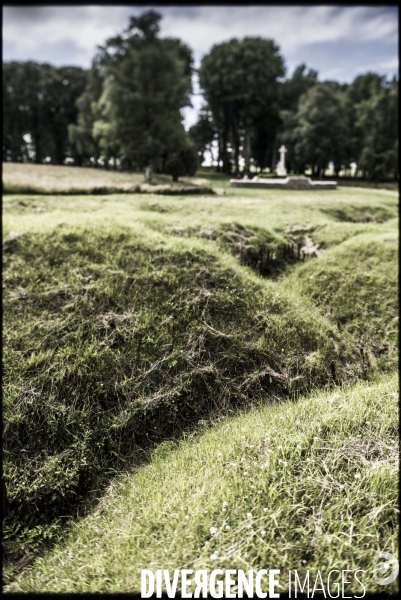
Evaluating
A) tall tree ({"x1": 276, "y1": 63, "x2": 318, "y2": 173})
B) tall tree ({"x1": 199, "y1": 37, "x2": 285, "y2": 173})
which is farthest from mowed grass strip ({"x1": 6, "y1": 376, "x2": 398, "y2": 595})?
tall tree ({"x1": 276, "y1": 63, "x2": 318, "y2": 173})

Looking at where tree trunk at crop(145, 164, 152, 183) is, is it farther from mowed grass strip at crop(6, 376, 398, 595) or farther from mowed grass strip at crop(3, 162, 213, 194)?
mowed grass strip at crop(6, 376, 398, 595)

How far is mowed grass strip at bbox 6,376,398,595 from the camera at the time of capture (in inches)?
69.6

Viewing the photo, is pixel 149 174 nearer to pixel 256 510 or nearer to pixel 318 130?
pixel 318 130

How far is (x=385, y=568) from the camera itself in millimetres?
1548

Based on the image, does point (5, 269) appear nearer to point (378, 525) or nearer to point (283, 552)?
point (283, 552)

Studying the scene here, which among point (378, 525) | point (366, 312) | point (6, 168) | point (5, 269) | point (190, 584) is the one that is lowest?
point (190, 584)

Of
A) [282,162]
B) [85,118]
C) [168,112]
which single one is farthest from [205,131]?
[168,112]

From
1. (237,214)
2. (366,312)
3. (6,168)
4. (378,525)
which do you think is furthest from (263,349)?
(6,168)

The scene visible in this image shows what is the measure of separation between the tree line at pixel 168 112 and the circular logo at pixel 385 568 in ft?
8.84

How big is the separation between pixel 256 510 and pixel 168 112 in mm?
15860

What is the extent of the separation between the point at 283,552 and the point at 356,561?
361mm

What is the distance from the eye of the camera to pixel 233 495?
2186 mm

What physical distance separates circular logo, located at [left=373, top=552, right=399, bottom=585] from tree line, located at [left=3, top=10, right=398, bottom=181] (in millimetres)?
2693

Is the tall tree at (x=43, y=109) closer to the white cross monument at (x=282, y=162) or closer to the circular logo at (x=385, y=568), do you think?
the white cross monument at (x=282, y=162)
